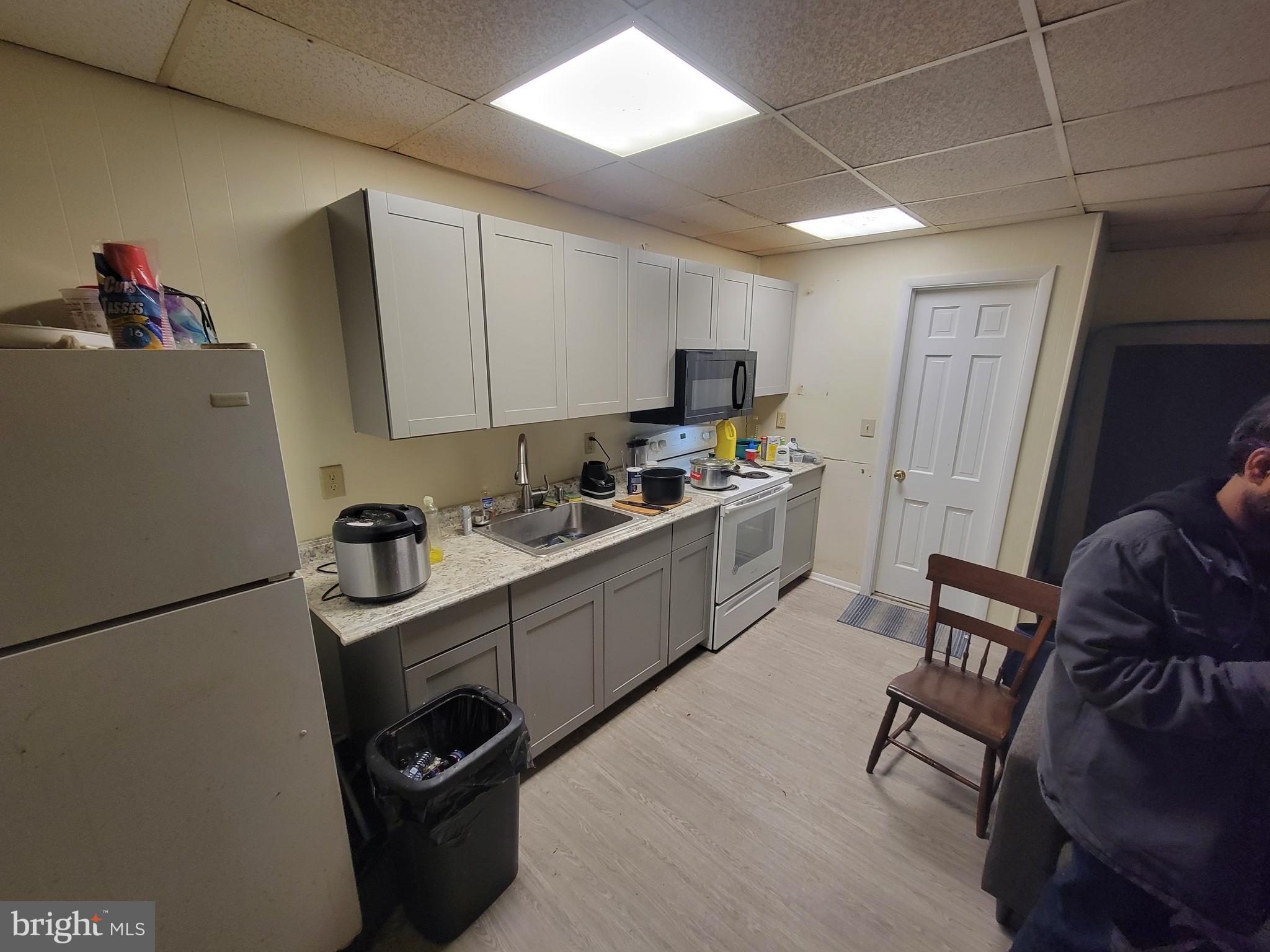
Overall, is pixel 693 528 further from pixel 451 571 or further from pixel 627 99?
pixel 627 99

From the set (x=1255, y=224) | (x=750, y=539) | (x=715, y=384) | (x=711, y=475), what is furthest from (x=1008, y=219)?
(x=750, y=539)

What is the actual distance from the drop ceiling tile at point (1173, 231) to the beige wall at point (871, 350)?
42cm

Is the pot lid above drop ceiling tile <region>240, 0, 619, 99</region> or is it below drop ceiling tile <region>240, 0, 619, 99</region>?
below

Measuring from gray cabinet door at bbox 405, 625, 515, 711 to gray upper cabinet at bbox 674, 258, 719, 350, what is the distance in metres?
1.82

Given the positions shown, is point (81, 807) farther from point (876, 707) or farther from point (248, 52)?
point (876, 707)

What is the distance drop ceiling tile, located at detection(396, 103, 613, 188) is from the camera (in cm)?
153

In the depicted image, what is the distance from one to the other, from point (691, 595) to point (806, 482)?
4.54ft

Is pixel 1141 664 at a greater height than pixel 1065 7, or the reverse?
pixel 1065 7

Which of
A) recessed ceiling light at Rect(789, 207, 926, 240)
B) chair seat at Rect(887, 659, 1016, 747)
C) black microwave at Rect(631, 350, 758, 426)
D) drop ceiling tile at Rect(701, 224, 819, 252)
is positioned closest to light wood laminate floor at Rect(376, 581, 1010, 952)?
chair seat at Rect(887, 659, 1016, 747)

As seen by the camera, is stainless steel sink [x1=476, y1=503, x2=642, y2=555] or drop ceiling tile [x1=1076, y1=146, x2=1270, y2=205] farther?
stainless steel sink [x1=476, y1=503, x2=642, y2=555]

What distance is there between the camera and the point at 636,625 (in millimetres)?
2244

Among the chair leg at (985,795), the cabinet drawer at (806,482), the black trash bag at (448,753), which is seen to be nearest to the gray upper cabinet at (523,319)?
the black trash bag at (448,753)

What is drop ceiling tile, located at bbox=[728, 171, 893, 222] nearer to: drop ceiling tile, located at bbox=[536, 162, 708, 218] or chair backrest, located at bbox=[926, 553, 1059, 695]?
drop ceiling tile, located at bbox=[536, 162, 708, 218]

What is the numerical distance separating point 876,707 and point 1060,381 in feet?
6.59
